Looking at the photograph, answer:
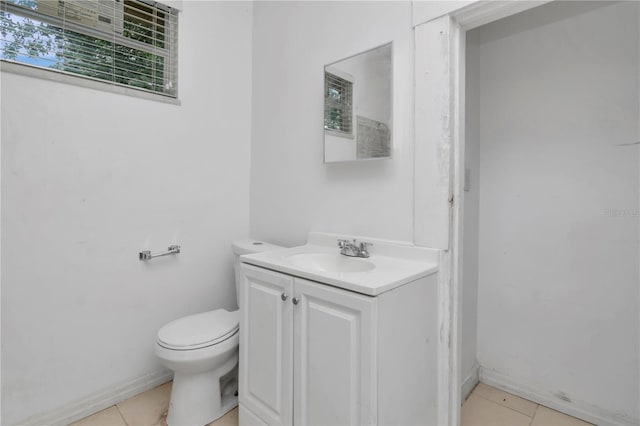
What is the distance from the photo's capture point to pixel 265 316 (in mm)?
1302

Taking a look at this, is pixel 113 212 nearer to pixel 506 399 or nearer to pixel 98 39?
pixel 98 39

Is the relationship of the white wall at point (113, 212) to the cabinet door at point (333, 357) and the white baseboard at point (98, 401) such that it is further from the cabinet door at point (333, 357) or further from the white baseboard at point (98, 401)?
the cabinet door at point (333, 357)

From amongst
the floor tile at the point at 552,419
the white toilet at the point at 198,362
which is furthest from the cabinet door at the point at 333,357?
the floor tile at the point at 552,419

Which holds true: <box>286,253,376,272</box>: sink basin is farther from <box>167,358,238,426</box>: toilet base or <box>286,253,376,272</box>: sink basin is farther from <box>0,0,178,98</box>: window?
<box>0,0,178,98</box>: window

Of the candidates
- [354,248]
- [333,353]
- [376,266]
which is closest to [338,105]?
[354,248]

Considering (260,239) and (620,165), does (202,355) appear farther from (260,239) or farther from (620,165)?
(620,165)

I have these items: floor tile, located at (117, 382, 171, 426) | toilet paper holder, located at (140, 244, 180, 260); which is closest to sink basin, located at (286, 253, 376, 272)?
toilet paper holder, located at (140, 244, 180, 260)

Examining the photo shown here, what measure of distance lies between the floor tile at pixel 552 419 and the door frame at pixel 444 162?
0.53 m

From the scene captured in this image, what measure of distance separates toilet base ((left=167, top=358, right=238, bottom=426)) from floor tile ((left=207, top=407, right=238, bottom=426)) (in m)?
0.02

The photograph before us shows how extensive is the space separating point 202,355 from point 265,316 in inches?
14.2

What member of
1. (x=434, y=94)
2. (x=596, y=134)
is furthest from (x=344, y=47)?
(x=596, y=134)

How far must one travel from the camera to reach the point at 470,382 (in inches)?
68.7

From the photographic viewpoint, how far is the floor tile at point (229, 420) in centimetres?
149

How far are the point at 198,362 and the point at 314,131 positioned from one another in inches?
51.1
